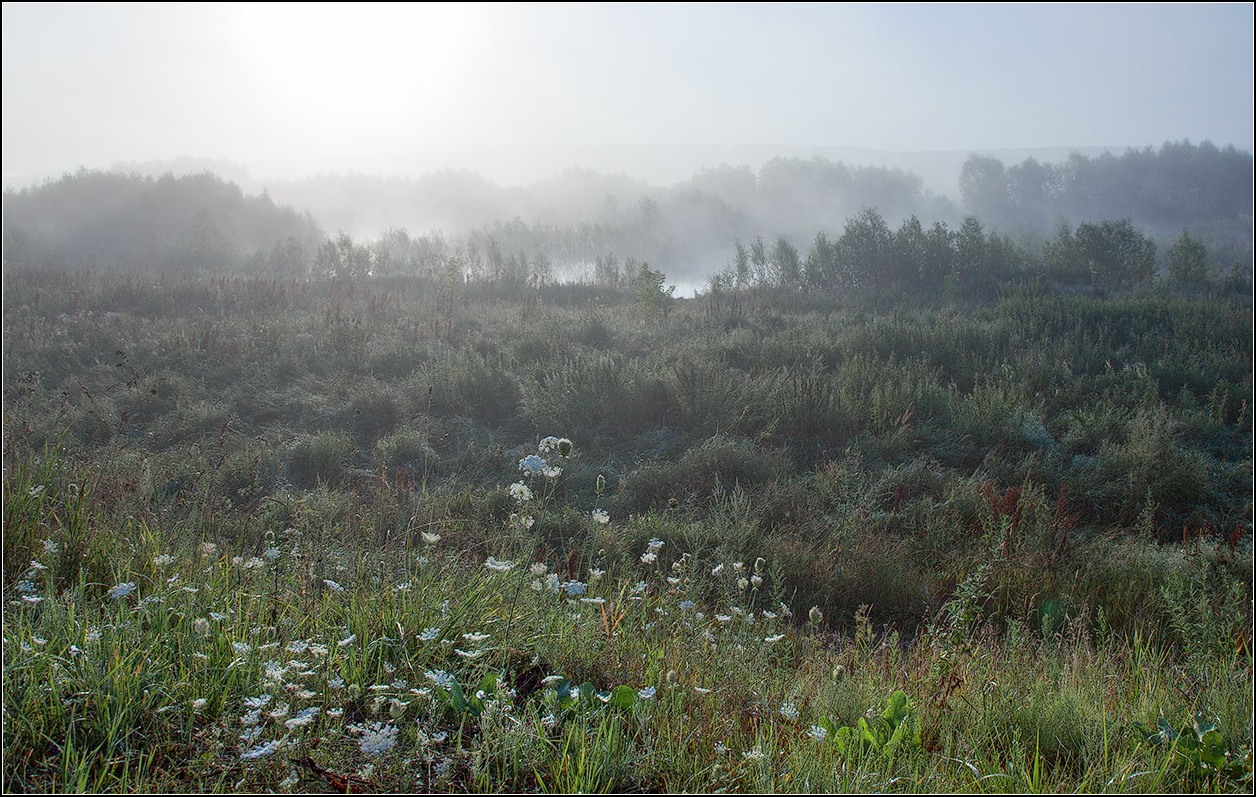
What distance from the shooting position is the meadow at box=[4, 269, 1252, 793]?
1837 mm

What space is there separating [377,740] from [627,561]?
8.47ft

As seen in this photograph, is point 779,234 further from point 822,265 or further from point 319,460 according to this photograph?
point 319,460

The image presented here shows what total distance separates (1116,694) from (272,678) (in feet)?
8.59

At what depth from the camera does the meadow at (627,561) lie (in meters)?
1.84

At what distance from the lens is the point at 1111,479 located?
6406 mm

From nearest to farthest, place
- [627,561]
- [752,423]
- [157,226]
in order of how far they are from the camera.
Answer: [627,561] < [752,423] < [157,226]

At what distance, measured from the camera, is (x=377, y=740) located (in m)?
1.61

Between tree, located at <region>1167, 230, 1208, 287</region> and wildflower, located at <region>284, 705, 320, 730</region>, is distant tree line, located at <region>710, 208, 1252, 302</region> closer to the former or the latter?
tree, located at <region>1167, 230, 1208, 287</region>

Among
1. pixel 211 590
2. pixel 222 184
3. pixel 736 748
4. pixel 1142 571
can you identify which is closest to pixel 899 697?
pixel 736 748

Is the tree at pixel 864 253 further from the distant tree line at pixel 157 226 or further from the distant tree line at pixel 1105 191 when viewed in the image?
the distant tree line at pixel 157 226

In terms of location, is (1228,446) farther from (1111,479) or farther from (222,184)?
(222,184)

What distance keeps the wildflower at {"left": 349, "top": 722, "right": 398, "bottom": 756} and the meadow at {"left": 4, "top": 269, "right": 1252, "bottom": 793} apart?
0.04 ft

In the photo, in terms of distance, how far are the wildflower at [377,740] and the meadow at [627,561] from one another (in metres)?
0.01

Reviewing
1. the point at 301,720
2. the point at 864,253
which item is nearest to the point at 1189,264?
the point at 864,253
